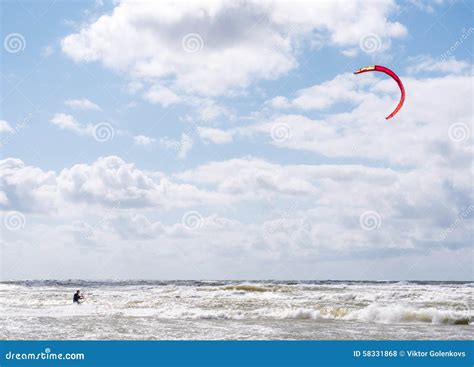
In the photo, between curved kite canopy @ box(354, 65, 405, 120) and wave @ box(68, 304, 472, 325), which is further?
wave @ box(68, 304, 472, 325)

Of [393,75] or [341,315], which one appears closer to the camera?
[393,75]

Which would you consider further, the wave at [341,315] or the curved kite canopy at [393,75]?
the wave at [341,315]

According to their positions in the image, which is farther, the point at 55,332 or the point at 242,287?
the point at 242,287

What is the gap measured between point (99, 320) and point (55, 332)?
359 centimetres

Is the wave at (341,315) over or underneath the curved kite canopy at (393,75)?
underneath

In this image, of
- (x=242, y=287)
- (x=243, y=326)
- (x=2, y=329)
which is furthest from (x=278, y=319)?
(x=242, y=287)

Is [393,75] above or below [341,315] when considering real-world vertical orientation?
above

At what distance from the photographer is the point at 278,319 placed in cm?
2111

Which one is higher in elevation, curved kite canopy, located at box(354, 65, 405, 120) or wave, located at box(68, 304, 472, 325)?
curved kite canopy, located at box(354, 65, 405, 120)
